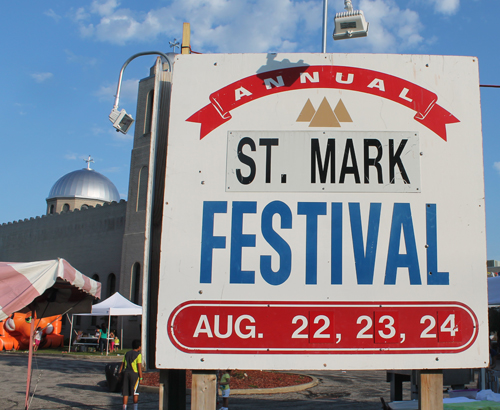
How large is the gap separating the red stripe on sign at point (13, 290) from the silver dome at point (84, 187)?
4875 cm

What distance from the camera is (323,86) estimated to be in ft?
10.9

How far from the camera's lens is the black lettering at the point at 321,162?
322cm

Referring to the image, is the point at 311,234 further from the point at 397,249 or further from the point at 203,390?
the point at 203,390

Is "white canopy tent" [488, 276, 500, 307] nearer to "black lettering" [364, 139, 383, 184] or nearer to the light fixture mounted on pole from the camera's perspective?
the light fixture mounted on pole

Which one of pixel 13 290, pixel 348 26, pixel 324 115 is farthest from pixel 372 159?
pixel 13 290

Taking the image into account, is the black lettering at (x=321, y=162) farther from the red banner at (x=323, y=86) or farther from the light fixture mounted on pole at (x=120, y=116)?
the light fixture mounted on pole at (x=120, y=116)

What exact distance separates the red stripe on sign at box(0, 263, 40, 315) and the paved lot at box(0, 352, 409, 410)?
5695 millimetres

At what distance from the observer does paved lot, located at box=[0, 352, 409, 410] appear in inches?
452

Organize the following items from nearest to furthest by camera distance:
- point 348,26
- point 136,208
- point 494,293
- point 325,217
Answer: point 325,217, point 348,26, point 494,293, point 136,208

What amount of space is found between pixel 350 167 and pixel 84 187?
53.2 m

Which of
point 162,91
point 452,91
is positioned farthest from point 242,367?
point 452,91

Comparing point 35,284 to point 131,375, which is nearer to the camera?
point 35,284

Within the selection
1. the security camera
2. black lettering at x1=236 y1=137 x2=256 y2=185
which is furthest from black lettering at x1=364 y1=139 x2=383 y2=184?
the security camera

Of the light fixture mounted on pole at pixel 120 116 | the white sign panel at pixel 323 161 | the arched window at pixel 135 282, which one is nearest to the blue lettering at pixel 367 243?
the white sign panel at pixel 323 161
